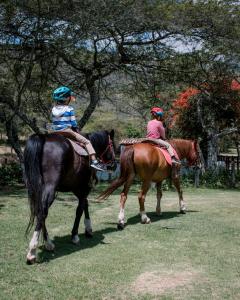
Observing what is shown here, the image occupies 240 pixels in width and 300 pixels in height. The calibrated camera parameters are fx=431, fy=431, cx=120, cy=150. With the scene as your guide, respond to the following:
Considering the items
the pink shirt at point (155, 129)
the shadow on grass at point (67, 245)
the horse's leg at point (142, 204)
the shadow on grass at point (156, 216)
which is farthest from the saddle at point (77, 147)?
the pink shirt at point (155, 129)

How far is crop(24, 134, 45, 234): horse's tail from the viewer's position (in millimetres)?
5846

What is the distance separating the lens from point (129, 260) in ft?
19.6

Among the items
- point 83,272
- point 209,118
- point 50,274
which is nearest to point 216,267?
point 83,272

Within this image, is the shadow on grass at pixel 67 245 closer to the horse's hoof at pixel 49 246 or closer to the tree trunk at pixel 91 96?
the horse's hoof at pixel 49 246

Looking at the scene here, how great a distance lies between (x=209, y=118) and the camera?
2014 centimetres

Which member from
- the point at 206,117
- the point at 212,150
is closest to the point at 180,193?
Result: the point at 212,150

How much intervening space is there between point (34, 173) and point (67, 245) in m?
1.51

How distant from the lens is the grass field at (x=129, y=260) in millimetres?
4785

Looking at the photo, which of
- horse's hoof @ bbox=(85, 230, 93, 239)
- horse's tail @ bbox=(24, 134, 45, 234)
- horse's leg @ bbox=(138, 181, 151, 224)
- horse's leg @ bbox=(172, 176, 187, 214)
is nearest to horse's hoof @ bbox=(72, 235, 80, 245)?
horse's hoof @ bbox=(85, 230, 93, 239)

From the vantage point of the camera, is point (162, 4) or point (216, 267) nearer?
point (216, 267)

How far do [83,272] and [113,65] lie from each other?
1013 cm

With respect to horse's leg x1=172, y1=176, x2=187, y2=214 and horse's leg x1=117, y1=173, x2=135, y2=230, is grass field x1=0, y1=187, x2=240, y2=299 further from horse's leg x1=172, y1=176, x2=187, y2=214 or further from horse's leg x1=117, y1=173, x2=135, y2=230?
horse's leg x1=172, y1=176, x2=187, y2=214

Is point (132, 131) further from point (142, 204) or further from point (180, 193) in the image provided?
point (142, 204)

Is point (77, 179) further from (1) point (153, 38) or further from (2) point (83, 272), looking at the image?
(1) point (153, 38)
